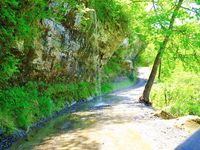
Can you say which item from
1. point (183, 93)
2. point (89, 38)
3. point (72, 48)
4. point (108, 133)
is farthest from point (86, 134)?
point (89, 38)

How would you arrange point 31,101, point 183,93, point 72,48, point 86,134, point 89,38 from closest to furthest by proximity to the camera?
point 86,134 < point 31,101 < point 72,48 < point 183,93 < point 89,38

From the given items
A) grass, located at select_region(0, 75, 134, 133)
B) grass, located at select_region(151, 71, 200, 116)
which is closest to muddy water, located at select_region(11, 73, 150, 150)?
grass, located at select_region(0, 75, 134, 133)

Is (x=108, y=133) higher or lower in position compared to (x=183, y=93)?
lower

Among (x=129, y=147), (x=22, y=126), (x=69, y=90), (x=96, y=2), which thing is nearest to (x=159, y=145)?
(x=129, y=147)

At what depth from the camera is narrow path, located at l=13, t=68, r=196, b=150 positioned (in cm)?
1252

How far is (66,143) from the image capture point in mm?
12961

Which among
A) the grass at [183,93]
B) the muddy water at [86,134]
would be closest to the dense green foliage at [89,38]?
the grass at [183,93]

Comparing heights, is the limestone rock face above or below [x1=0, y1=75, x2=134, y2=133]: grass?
above

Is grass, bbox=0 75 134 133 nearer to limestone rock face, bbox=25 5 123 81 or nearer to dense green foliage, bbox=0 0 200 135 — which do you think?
dense green foliage, bbox=0 0 200 135

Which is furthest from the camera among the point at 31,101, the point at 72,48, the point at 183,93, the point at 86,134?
the point at 183,93

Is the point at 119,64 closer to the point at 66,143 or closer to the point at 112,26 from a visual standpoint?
the point at 112,26

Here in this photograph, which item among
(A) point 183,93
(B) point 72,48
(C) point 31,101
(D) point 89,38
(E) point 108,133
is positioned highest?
(D) point 89,38

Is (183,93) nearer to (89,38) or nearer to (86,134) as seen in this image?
(89,38)

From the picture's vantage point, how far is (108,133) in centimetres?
1459
